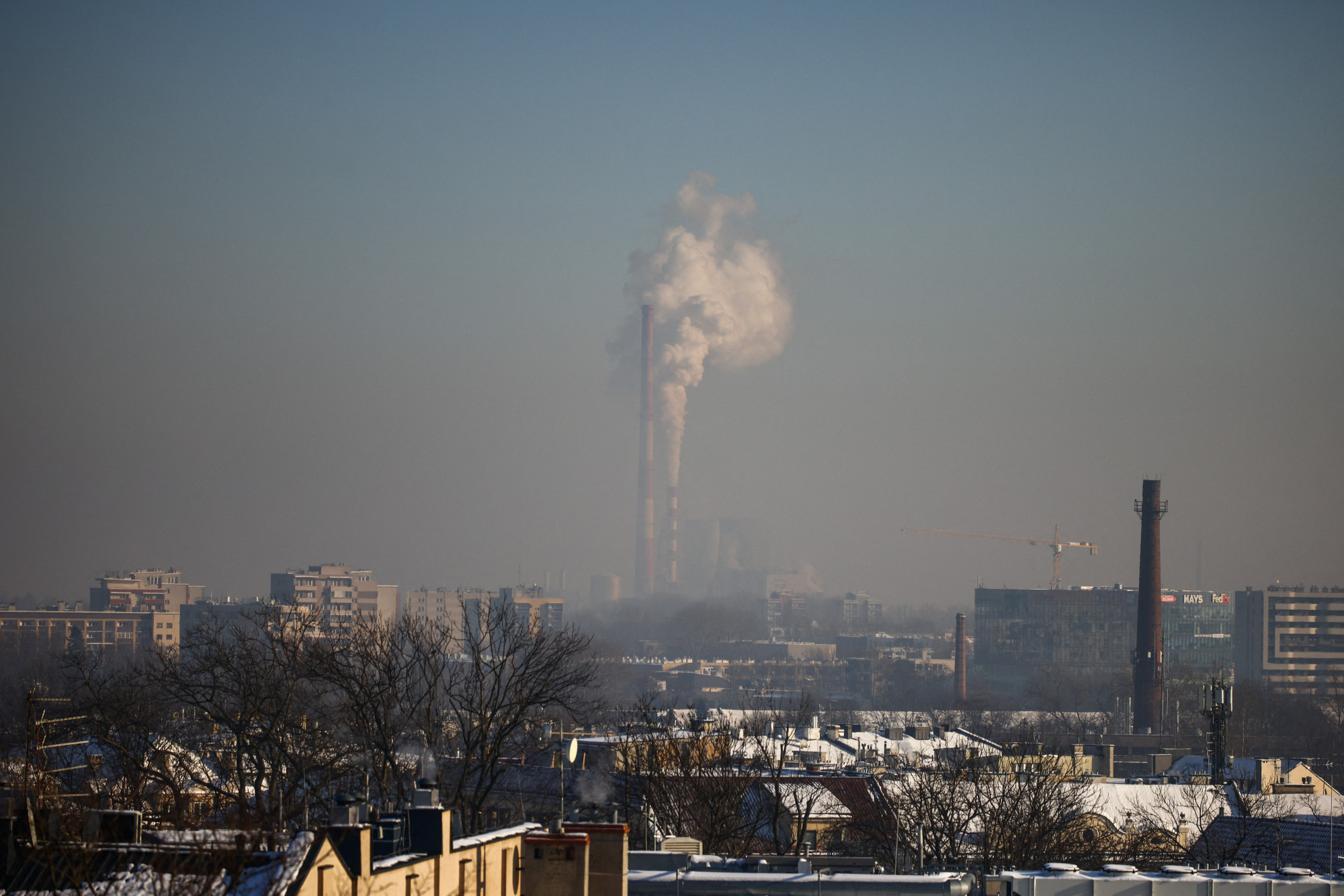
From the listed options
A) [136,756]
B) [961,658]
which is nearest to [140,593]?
[961,658]

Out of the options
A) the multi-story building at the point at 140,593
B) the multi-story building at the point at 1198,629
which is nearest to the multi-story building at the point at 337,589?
the multi-story building at the point at 140,593

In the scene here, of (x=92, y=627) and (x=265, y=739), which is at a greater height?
(x=265, y=739)

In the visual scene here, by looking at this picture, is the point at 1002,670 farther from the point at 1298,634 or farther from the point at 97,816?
the point at 97,816

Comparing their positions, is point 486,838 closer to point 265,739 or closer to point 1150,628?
point 265,739

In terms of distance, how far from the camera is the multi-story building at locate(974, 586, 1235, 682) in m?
133

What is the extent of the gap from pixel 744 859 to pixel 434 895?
6.43 m

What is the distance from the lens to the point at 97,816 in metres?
10.3

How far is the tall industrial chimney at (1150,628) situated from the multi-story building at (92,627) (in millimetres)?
87155

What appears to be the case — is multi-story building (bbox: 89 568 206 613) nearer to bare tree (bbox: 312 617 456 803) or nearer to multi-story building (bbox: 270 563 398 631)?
multi-story building (bbox: 270 563 398 631)

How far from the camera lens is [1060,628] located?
447 ft

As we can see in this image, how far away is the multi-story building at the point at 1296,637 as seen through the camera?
13300 centimetres

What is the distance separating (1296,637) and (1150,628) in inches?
2501

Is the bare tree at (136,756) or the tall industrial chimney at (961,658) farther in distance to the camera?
the tall industrial chimney at (961,658)

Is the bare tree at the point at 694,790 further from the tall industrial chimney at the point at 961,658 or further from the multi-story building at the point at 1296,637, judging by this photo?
the multi-story building at the point at 1296,637
